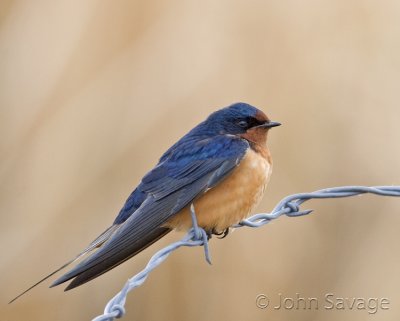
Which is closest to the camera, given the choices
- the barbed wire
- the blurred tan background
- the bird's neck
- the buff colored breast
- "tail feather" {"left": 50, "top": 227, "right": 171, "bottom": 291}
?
the barbed wire

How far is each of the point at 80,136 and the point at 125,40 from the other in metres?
Result: 0.37

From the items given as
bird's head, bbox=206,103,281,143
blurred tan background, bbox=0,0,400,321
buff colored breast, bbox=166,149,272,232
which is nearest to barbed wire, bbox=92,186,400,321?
buff colored breast, bbox=166,149,272,232

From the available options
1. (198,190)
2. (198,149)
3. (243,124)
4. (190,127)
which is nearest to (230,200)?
(198,190)

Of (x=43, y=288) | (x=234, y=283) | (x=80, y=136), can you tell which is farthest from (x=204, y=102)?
(x=43, y=288)

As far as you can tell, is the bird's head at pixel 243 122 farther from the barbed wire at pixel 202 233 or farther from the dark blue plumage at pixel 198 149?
the barbed wire at pixel 202 233

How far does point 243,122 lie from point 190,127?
0.44 m

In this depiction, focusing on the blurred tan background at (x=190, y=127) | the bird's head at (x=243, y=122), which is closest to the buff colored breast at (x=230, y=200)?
the bird's head at (x=243, y=122)

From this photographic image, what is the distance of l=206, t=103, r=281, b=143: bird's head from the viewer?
2.68 metres

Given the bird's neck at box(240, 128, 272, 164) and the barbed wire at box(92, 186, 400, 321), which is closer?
the barbed wire at box(92, 186, 400, 321)

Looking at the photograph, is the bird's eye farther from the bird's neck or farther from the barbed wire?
the barbed wire

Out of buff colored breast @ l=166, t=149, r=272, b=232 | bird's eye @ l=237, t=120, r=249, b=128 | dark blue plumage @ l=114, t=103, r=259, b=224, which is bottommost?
buff colored breast @ l=166, t=149, r=272, b=232

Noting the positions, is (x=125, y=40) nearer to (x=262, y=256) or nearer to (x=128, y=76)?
(x=128, y=76)

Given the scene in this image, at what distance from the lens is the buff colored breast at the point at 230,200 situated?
97.3 inches

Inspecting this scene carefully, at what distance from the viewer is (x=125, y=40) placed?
315 cm
